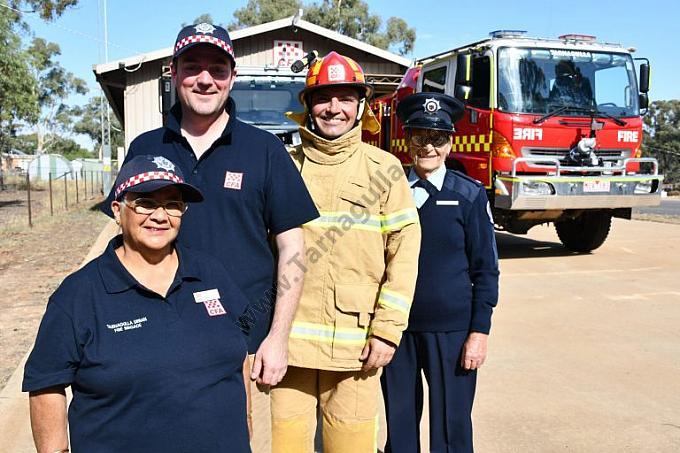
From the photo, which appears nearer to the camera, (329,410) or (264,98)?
(329,410)

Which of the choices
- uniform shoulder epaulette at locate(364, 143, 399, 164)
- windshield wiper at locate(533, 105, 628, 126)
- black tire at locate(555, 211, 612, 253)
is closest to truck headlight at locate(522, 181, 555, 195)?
Result: windshield wiper at locate(533, 105, 628, 126)

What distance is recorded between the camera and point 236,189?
200cm

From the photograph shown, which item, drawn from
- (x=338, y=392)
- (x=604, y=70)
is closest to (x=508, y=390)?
(x=338, y=392)

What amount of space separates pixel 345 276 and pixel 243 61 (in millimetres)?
13878

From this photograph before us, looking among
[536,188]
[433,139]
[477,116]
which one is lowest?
[536,188]

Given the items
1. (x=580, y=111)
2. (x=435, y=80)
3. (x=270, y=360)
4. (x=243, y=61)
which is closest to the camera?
(x=270, y=360)

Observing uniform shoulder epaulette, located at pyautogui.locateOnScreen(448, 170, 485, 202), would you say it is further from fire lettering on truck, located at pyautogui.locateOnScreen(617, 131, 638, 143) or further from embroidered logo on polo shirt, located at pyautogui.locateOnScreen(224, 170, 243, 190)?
fire lettering on truck, located at pyautogui.locateOnScreen(617, 131, 638, 143)

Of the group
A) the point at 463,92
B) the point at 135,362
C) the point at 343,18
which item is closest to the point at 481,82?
the point at 463,92

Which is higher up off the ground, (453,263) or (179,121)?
(179,121)

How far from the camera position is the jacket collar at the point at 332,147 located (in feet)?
7.46

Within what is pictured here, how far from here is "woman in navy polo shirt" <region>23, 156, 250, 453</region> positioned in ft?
5.00

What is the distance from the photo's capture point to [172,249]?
→ 1771 millimetres

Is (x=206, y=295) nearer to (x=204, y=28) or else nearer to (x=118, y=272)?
(x=118, y=272)

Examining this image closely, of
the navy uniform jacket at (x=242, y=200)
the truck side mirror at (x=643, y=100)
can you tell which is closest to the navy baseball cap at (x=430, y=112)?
the navy uniform jacket at (x=242, y=200)
